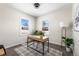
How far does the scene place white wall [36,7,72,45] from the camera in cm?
91

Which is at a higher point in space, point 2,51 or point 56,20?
point 56,20

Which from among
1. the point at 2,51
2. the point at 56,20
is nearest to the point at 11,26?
the point at 2,51

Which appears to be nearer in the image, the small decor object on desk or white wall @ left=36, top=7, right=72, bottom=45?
the small decor object on desk

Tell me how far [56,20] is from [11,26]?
0.76 meters

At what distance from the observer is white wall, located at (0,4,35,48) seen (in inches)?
34.8

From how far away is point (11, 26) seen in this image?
962mm

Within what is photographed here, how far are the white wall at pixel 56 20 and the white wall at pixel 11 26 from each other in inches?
9.0

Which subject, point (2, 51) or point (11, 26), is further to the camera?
point (11, 26)

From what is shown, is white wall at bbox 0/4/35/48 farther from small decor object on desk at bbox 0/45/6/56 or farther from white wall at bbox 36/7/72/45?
white wall at bbox 36/7/72/45

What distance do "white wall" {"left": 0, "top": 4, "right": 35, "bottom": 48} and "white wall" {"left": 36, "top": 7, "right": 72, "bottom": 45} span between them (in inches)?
9.0

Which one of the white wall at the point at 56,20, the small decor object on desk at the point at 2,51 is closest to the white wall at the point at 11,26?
the small decor object on desk at the point at 2,51

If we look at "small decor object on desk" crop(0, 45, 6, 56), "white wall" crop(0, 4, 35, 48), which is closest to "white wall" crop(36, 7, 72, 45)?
"white wall" crop(0, 4, 35, 48)

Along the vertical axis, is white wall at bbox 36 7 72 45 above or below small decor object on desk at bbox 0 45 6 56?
above

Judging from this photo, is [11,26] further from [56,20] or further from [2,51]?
[56,20]
